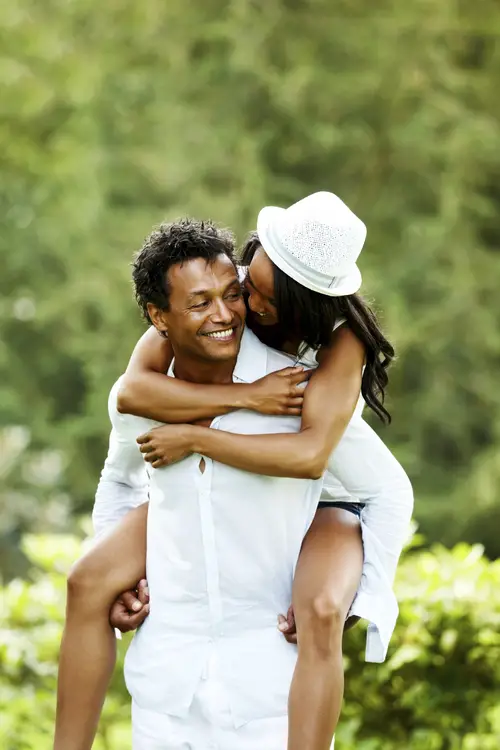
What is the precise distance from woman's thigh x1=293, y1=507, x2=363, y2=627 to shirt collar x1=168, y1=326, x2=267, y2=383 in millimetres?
384

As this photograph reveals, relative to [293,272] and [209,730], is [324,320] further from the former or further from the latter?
[209,730]

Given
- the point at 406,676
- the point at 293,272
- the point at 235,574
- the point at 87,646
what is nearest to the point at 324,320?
the point at 293,272

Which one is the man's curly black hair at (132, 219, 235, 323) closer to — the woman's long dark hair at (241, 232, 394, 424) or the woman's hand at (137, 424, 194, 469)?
the woman's long dark hair at (241, 232, 394, 424)

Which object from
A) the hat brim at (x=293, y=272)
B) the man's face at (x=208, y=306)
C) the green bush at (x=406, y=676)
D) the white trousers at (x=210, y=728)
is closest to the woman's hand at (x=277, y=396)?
the man's face at (x=208, y=306)

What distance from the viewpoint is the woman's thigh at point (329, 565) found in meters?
2.65

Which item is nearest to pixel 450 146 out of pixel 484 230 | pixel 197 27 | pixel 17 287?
pixel 484 230

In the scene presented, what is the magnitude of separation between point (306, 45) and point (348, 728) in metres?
8.47

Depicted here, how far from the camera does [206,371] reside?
2910 mm

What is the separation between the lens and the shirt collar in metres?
2.91

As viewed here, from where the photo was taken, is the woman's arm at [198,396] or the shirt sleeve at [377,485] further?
the shirt sleeve at [377,485]

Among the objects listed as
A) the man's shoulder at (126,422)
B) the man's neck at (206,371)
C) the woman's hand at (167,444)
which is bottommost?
the man's shoulder at (126,422)

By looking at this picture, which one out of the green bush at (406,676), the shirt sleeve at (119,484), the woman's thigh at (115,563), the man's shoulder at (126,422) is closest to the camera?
the woman's thigh at (115,563)

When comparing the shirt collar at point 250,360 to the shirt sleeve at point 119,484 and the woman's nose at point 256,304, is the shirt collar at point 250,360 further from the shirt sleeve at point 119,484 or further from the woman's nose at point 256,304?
the shirt sleeve at point 119,484

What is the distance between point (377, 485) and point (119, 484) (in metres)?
0.73
